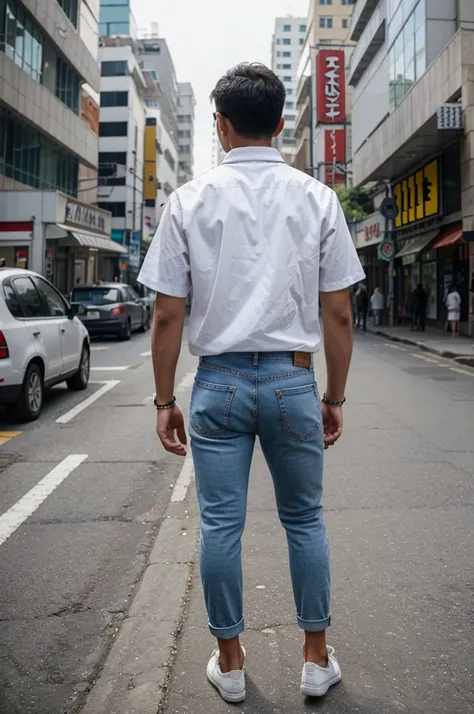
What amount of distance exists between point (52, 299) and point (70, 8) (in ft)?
104

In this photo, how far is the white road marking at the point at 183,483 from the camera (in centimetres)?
527

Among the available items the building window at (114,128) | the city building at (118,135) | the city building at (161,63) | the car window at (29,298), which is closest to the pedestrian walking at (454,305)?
the car window at (29,298)

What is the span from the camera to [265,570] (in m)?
3.76

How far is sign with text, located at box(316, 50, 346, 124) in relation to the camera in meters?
57.5

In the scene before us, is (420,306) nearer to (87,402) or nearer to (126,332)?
(126,332)

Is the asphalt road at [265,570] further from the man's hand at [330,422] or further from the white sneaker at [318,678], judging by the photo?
the man's hand at [330,422]

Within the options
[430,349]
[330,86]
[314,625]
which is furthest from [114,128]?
[314,625]

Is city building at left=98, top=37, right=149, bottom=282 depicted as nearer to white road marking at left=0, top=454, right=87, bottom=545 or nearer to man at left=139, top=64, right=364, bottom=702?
white road marking at left=0, top=454, right=87, bottom=545

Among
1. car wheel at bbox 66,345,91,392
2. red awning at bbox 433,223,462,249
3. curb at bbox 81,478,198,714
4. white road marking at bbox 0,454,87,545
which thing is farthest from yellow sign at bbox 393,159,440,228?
curb at bbox 81,478,198,714

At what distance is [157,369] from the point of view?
257cm

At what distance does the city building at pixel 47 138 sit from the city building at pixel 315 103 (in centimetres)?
2207

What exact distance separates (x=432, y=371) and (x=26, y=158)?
22.9m

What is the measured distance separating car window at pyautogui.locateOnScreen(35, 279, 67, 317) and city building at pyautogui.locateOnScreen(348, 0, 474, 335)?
48.1 feet

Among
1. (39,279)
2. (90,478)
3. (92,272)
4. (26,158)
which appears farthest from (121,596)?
(92,272)
